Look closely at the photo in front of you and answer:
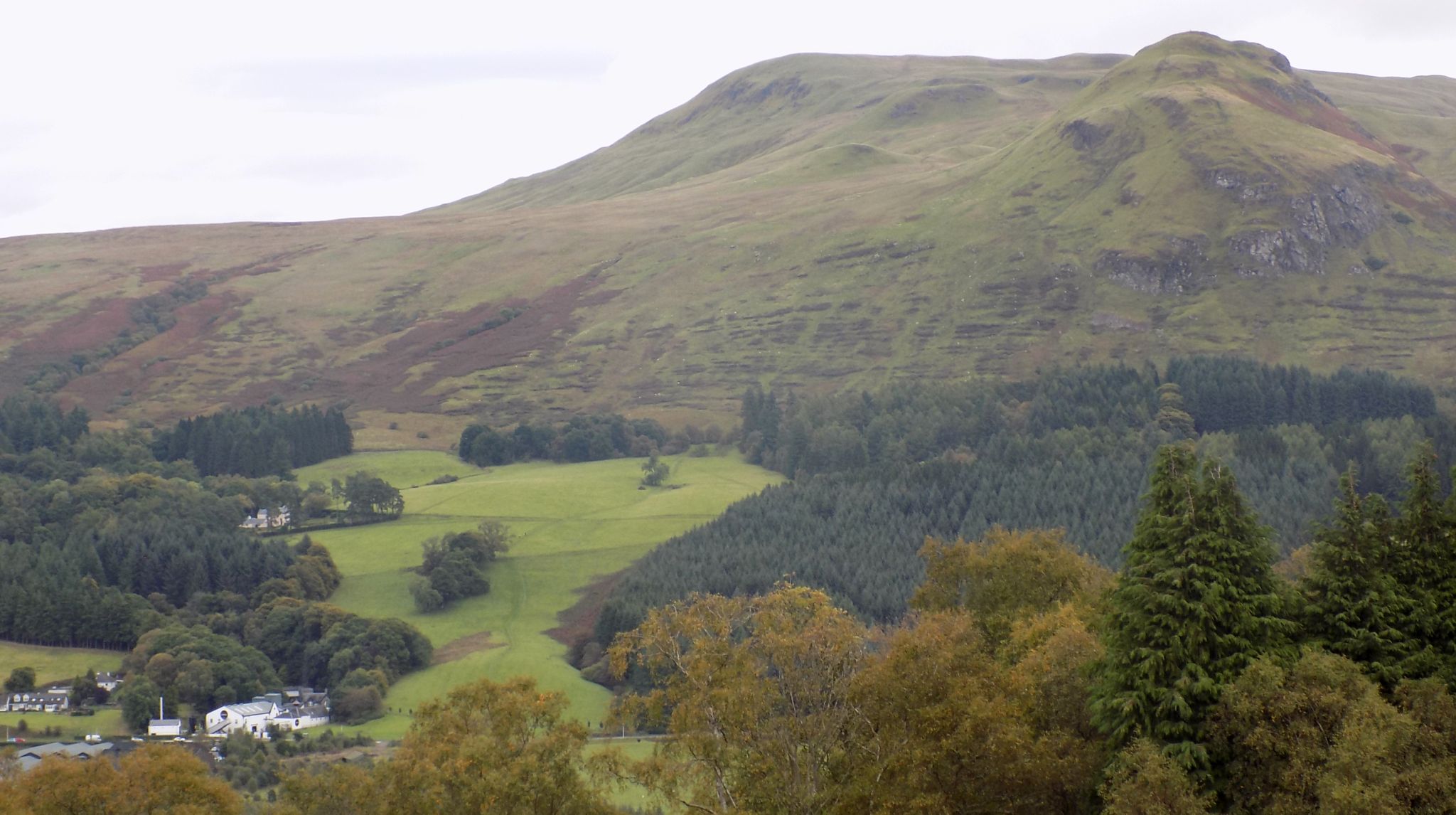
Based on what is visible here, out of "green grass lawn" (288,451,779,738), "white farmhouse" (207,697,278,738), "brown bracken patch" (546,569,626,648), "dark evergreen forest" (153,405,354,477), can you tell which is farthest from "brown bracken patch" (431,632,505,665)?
"dark evergreen forest" (153,405,354,477)

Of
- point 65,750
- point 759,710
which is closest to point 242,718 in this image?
point 65,750

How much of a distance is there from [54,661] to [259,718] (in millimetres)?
27918

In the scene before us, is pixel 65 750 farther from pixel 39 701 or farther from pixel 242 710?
pixel 39 701

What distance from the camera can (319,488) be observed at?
540 ft

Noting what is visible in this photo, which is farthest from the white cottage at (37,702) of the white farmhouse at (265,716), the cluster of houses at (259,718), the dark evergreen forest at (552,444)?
the dark evergreen forest at (552,444)

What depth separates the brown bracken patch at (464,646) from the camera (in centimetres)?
11319

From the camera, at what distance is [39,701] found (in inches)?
4104

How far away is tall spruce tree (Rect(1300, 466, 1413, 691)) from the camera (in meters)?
34.7

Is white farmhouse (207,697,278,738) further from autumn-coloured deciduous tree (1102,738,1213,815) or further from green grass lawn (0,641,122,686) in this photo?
autumn-coloured deciduous tree (1102,738,1213,815)

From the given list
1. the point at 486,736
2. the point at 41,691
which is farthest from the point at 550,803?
the point at 41,691

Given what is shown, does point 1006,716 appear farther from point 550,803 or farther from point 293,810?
point 293,810

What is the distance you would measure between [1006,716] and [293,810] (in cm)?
2828

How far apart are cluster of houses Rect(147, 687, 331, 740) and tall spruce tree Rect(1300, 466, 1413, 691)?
3159 inches

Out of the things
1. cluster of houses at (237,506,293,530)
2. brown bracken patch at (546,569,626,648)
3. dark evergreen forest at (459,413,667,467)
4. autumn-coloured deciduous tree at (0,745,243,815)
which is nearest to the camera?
autumn-coloured deciduous tree at (0,745,243,815)
